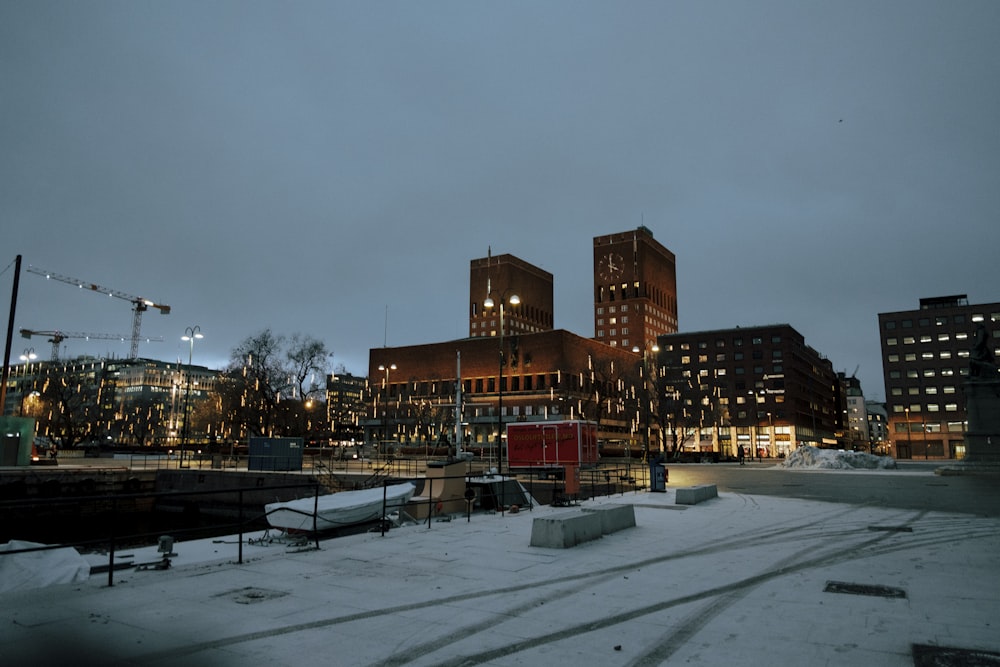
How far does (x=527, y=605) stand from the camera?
25.0 feet

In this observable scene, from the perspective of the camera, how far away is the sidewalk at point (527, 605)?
587 cm

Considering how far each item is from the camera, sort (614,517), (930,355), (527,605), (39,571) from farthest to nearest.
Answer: (930,355) → (614,517) → (39,571) → (527,605)

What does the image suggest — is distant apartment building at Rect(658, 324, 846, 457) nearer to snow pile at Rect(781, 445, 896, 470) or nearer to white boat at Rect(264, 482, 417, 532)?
snow pile at Rect(781, 445, 896, 470)

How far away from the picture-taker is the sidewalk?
5.87m

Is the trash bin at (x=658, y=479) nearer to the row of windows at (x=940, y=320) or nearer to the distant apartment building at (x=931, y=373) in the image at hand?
the distant apartment building at (x=931, y=373)

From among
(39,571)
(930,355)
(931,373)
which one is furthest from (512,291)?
(39,571)

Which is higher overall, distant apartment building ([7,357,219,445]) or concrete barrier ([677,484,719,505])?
distant apartment building ([7,357,219,445])

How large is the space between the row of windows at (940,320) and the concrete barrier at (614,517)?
13322 cm

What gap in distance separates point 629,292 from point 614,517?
16726 centimetres

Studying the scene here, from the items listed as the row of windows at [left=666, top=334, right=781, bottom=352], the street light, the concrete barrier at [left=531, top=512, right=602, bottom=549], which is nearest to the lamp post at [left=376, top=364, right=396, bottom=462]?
the street light

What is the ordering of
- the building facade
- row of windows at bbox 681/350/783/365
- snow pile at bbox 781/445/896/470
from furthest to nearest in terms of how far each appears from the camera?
1. row of windows at bbox 681/350/783/365
2. the building facade
3. snow pile at bbox 781/445/896/470

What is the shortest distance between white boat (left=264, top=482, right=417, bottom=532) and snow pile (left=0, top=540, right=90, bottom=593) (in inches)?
155

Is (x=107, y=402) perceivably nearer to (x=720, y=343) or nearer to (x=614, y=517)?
(x=720, y=343)

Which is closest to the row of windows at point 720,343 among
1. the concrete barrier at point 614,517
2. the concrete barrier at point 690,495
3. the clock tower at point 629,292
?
the clock tower at point 629,292
